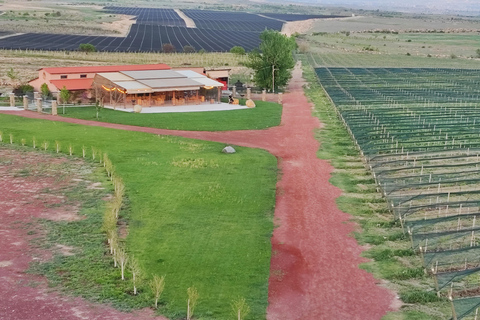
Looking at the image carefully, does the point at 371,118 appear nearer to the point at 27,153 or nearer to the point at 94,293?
the point at 27,153

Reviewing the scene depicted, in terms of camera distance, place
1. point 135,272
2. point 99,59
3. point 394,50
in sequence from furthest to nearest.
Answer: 1. point 394,50
2. point 99,59
3. point 135,272

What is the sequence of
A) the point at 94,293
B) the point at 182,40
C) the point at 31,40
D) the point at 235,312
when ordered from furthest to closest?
1. the point at 182,40
2. the point at 31,40
3. the point at 94,293
4. the point at 235,312

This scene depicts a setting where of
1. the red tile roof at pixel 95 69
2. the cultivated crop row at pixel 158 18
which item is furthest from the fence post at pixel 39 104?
the cultivated crop row at pixel 158 18

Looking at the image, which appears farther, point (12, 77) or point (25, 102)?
point (12, 77)

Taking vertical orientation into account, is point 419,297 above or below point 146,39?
above

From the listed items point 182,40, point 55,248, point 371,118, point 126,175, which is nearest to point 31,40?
point 182,40

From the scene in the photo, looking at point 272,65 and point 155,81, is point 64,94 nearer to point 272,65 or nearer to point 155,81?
point 155,81

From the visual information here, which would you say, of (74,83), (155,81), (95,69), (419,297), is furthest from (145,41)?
(419,297)
